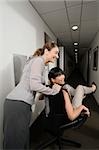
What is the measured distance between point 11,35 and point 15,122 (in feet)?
3.80

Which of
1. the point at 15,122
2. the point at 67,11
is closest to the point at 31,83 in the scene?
the point at 15,122

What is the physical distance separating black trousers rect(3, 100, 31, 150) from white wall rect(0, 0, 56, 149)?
0.86 feet

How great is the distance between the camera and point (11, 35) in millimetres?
2637

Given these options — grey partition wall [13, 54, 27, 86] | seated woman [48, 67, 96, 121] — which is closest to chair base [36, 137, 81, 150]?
seated woman [48, 67, 96, 121]

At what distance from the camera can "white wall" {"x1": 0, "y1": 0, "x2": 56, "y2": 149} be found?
2.36 meters

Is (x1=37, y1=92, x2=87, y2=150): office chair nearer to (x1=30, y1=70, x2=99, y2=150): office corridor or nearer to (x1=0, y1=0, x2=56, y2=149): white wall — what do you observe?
(x1=30, y1=70, x2=99, y2=150): office corridor

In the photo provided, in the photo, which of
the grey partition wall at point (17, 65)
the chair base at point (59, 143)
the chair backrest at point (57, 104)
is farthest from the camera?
the chair base at point (59, 143)

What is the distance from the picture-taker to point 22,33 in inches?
123

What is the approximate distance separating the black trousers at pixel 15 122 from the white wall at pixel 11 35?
0.86 feet

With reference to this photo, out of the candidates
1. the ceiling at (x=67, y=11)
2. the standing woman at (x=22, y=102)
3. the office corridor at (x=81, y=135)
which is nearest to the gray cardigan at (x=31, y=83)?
the standing woman at (x=22, y=102)

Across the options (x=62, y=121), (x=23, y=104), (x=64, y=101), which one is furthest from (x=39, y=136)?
(x=23, y=104)

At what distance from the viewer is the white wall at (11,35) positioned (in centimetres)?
236

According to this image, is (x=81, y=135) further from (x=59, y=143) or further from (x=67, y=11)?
(x=67, y=11)

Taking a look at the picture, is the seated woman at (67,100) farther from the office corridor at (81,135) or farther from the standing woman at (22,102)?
the office corridor at (81,135)
